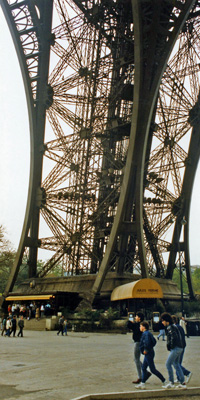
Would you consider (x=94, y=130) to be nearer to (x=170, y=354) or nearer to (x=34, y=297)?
(x=34, y=297)

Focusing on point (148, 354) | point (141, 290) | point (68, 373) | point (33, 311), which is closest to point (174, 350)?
point (148, 354)

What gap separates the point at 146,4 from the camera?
2862 centimetres

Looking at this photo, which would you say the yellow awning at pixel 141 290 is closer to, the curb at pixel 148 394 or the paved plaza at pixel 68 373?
the paved plaza at pixel 68 373

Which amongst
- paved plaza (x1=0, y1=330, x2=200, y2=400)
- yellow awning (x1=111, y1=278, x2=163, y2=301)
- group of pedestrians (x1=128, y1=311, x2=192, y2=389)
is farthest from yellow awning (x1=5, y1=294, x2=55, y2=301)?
group of pedestrians (x1=128, y1=311, x2=192, y2=389)

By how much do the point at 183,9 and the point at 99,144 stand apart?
35.5 feet

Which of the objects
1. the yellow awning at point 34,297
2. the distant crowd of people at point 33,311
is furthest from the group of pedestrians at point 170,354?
the yellow awning at point 34,297

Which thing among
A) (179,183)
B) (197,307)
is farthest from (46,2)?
(197,307)

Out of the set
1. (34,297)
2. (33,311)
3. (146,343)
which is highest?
(34,297)

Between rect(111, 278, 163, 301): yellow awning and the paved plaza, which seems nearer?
the paved plaza

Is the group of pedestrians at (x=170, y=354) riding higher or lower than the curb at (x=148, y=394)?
higher

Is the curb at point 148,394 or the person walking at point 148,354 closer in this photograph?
the curb at point 148,394

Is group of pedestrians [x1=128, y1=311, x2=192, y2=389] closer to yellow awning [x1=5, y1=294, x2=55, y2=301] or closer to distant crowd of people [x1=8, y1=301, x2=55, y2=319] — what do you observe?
distant crowd of people [x1=8, y1=301, x2=55, y2=319]

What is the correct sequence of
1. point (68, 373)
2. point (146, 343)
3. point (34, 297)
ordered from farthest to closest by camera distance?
point (34, 297) < point (68, 373) < point (146, 343)

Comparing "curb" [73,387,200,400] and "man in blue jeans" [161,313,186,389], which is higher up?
"man in blue jeans" [161,313,186,389]
